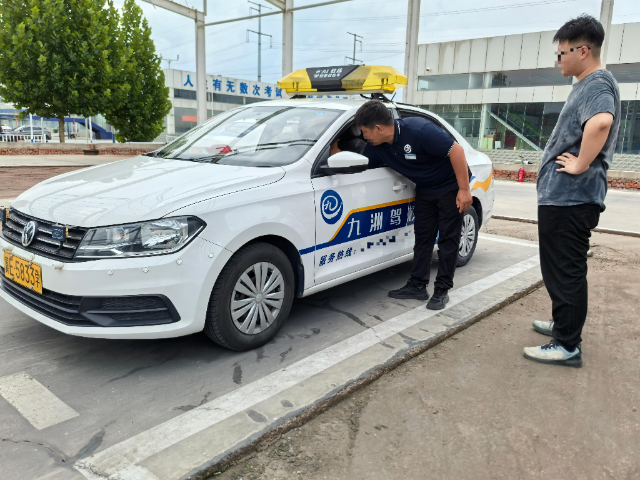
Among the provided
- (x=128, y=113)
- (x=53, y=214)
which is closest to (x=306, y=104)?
(x=53, y=214)

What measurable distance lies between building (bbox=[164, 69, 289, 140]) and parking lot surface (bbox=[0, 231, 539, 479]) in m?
52.1

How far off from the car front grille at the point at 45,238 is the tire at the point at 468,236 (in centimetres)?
349

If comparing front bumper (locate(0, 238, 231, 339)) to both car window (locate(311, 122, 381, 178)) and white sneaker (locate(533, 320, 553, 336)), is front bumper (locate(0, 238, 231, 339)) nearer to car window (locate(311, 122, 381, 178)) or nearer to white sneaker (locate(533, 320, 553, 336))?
car window (locate(311, 122, 381, 178))

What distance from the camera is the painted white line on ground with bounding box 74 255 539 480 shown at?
2.12m

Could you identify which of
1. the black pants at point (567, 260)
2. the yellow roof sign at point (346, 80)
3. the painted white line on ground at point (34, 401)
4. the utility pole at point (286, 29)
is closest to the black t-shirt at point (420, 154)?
the yellow roof sign at point (346, 80)

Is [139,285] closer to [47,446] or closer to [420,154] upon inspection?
[47,446]

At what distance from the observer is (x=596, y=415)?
2.61m

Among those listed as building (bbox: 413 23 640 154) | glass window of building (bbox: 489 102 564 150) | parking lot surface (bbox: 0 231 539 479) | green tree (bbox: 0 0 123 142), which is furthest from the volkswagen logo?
glass window of building (bbox: 489 102 564 150)

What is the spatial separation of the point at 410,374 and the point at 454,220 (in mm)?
1403

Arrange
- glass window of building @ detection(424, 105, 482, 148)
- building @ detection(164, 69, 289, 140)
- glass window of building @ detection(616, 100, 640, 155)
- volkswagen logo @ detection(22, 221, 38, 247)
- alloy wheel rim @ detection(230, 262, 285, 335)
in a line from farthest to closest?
building @ detection(164, 69, 289, 140) < glass window of building @ detection(424, 105, 482, 148) < glass window of building @ detection(616, 100, 640, 155) < alloy wheel rim @ detection(230, 262, 285, 335) < volkswagen logo @ detection(22, 221, 38, 247)

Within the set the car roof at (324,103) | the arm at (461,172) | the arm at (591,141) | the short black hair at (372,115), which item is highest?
the car roof at (324,103)

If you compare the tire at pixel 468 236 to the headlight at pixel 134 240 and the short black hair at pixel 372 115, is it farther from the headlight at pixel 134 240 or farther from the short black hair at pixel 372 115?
the headlight at pixel 134 240

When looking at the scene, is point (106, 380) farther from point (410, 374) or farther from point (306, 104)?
point (306, 104)

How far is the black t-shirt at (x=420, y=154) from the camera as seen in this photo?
3686 millimetres
